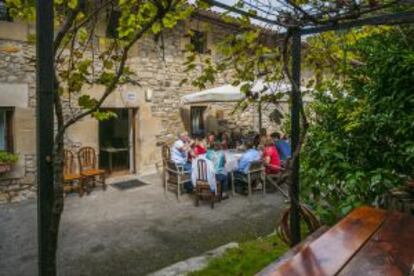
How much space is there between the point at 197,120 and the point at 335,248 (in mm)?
9227

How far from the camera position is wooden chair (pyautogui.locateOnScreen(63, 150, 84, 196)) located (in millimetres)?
7206

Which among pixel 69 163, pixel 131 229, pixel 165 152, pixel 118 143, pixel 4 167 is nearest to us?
pixel 131 229

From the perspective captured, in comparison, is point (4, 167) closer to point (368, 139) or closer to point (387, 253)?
point (368, 139)

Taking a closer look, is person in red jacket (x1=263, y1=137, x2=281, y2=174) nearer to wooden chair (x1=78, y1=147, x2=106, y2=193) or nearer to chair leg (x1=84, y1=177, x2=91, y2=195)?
wooden chair (x1=78, y1=147, x2=106, y2=193)

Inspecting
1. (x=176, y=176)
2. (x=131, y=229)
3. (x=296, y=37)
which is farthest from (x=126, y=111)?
(x=296, y=37)

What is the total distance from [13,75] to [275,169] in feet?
18.6

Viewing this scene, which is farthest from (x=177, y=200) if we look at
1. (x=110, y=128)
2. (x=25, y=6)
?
(x=25, y=6)

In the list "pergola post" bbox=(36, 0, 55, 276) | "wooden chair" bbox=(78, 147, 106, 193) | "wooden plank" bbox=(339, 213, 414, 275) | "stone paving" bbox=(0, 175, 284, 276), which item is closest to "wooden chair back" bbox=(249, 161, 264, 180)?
"stone paving" bbox=(0, 175, 284, 276)

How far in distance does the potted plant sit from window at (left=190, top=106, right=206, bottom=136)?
16.9 feet

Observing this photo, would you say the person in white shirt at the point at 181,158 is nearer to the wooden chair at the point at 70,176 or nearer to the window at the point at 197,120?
the wooden chair at the point at 70,176

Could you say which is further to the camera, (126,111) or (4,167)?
(126,111)

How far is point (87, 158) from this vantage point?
7914 millimetres

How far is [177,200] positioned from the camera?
687cm

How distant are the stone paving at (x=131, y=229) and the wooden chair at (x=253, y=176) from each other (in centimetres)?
27
